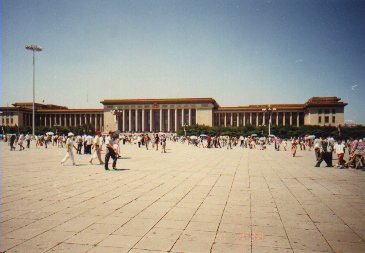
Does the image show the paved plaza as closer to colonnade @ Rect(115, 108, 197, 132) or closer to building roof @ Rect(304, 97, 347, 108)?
building roof @ Rect(304, 97, 347, 108)

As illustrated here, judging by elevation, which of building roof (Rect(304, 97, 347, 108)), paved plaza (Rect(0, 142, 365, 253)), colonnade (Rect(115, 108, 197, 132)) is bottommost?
paved plaza (Rect(0, 142, 365, 253))

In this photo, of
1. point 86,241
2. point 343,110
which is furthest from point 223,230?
point 343,110

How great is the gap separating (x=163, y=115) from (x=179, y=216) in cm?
9611

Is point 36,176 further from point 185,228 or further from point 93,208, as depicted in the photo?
point 185,228

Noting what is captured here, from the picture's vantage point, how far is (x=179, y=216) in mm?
5426

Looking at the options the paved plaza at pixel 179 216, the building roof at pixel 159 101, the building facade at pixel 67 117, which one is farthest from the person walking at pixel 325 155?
the building facade at pixel 67 117

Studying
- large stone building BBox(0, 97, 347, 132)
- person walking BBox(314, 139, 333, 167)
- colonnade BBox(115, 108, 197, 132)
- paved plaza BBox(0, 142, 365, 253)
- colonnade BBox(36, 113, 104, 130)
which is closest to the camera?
paved plaza BBox(0, 142, 365, 253)

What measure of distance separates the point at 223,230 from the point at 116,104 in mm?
99876

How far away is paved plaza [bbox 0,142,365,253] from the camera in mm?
4074

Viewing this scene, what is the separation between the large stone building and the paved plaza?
284 feet

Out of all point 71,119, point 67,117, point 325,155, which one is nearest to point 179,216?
point 325,155

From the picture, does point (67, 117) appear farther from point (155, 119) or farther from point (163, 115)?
point (163, 115)

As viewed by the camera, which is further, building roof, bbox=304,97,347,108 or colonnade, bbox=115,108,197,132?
colonnade, bbox=115,108,197,132

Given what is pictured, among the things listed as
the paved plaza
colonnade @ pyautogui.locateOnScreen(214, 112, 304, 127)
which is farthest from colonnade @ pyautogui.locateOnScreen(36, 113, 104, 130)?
the paved plaza
